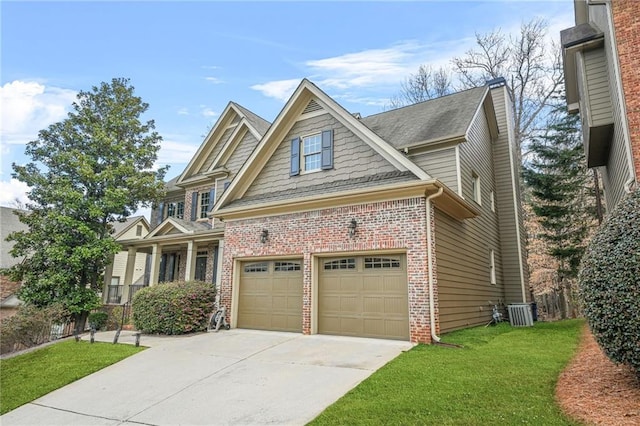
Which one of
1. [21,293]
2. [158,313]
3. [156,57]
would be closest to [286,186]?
[158,313]

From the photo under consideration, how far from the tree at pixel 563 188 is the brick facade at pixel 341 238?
11538 mm

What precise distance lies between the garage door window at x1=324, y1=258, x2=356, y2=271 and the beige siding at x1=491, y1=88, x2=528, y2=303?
8.64 m

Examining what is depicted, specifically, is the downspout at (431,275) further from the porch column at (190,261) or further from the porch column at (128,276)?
the porch column at (128,276)

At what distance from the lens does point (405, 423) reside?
4.15m

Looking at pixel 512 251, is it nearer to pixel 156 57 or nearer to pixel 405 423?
pixel 405 423

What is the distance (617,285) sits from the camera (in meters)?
4.29

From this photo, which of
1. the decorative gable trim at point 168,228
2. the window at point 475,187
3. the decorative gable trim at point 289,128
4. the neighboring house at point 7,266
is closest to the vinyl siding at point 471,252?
the window at point 475,187

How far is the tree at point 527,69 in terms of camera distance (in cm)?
2114

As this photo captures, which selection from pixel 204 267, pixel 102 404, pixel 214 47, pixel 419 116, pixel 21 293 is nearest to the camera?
pixel 102 404

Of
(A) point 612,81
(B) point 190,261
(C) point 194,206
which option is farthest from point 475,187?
(C) point 194,206

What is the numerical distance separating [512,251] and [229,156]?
41.2 ft

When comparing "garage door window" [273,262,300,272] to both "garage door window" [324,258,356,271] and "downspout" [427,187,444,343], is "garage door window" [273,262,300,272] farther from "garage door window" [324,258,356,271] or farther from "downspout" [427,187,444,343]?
"downspout" [427,187,444,343]

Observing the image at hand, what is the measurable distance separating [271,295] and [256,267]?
1035 mm

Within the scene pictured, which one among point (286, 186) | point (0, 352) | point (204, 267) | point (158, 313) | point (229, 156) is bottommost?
point (0, 352)
